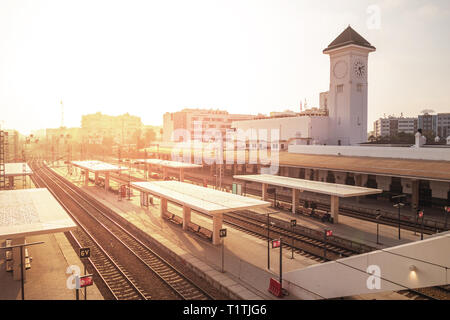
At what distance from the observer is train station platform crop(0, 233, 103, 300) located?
12979 millimetres

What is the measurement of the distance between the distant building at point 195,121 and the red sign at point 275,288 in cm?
10626

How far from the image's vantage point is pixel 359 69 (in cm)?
4853

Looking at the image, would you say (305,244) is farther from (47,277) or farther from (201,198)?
(47,277)

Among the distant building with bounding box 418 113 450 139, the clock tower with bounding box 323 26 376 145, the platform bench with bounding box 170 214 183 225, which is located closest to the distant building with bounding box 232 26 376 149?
the clock tower with bounding box 323 26 376 145

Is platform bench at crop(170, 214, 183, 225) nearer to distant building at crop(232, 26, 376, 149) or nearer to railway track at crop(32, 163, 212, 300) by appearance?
railway track at crop(32, 163, 212, 300)

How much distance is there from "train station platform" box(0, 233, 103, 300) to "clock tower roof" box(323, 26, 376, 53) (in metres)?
43.9

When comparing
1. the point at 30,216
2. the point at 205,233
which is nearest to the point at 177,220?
the point at 205,233

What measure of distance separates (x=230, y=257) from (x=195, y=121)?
108 metres

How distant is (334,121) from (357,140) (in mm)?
4391

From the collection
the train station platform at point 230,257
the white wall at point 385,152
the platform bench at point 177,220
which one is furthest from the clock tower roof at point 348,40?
the platform bench at point 177,220

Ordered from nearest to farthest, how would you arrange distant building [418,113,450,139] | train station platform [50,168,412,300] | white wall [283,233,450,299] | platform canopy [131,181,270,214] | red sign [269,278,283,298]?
white wall [283,233,450,299] < red sign [269,278,283,298] < train station platform [50,168,412,300] < platform canopy [131,181,270,214] < distant building [418,113,450,139]

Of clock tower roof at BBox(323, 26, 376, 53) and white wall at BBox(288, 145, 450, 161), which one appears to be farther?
clock tower roof at BBox(323, 26, 376, 53)

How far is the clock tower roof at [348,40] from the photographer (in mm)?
47737

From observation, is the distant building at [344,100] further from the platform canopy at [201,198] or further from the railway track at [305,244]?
the platform canopy at [201,198]
